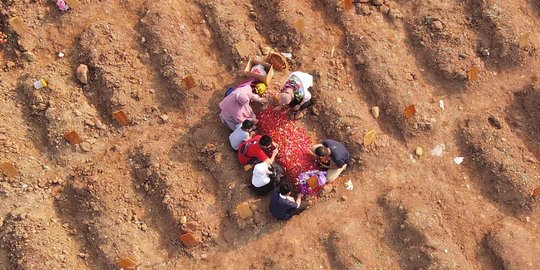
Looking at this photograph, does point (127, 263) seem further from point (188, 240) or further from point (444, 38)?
point (444, 38)

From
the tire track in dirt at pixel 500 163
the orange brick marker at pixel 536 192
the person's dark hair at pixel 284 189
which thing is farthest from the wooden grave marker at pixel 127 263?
the orange brick marker at pixel 536 192

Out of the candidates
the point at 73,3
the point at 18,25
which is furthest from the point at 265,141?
the point at 18,25

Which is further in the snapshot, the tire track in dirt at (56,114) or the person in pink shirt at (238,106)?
the tire track in dirt at (56,114)

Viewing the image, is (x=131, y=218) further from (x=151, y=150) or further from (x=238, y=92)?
(x=238, y=92)

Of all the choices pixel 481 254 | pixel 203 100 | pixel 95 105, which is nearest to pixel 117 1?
pixel 95 105

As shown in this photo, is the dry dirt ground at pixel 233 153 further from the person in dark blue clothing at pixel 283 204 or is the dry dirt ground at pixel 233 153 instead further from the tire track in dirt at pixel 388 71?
the person in dark blue clothing at pixel 283 204

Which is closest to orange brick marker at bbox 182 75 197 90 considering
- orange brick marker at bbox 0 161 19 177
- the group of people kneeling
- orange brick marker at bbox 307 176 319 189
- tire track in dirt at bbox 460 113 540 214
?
the group of people kneeling
